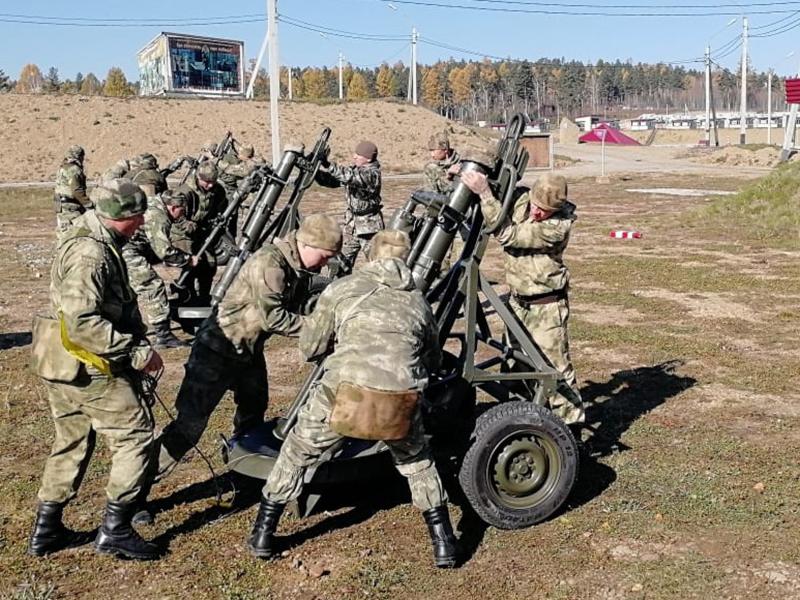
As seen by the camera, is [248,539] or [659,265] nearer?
[248,539]

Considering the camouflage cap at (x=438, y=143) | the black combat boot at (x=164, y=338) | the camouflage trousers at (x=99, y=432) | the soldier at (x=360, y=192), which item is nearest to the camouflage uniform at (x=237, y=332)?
the camouflage trousers at (x=99, y=432)

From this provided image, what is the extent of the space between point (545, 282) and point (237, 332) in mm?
2207

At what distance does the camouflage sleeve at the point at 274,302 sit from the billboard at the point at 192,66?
179 ft

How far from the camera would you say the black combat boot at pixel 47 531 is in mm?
4734

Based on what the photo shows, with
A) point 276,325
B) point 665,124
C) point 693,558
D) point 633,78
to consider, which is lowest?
point 693,558

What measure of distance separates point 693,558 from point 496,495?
1.07 meters

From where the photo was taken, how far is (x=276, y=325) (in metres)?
5.14

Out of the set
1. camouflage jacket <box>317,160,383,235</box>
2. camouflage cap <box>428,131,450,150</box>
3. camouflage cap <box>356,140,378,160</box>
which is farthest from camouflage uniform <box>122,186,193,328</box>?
camouflage cap <box>428,131,450,150</box>

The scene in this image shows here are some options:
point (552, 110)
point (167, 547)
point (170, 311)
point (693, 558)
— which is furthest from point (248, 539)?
point (552, 110)

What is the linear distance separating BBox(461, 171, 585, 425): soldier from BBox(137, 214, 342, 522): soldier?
1383mm

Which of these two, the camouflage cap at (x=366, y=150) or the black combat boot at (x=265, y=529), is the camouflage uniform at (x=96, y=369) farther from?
the camouflage cap at (x=366, y=150)

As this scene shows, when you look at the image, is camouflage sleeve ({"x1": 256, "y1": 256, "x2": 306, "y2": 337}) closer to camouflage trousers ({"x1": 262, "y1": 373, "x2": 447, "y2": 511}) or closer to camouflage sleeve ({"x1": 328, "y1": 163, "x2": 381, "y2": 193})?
camouflage trousers ({"x1": 262, "y1": 373, "x2": 447, "y2": 511})

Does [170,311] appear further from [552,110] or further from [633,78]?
[633,78]

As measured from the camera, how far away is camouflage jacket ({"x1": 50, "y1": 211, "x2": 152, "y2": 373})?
170 inches
